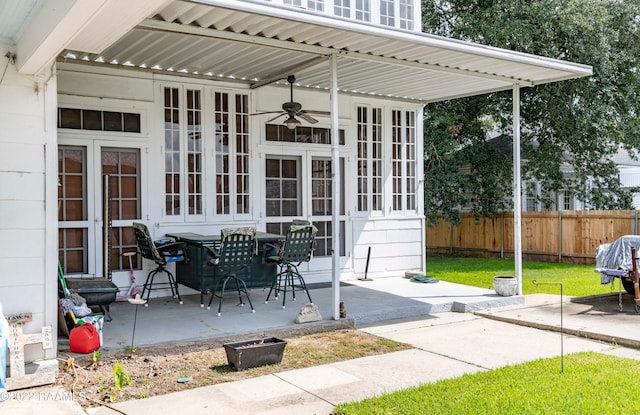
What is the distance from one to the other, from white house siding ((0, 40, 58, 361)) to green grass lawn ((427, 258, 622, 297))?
23.6ft

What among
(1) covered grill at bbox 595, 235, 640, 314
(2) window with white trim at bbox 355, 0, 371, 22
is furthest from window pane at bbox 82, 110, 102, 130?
(1) covered grill at bbox 595, 235, 640, 314

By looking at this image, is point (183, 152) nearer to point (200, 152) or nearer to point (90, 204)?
point (200, 152)

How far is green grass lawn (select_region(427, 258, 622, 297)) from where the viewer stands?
9.61m

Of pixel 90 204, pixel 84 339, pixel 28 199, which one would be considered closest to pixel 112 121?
pixel 90 204

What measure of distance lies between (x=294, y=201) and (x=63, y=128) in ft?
11.9

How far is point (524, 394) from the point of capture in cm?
429

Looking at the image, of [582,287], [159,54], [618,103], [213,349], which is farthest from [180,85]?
[618,103]

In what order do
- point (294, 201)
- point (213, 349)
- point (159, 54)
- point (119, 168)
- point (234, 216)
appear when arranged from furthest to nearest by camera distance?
point (294, 201) → point (234, 216) → point (119, 168) → point (159, 54) → point (213, 349)

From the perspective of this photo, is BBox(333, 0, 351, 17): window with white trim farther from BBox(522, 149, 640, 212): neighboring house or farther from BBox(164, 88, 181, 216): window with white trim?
BBox(522, 149, 640, 212): neighboring house

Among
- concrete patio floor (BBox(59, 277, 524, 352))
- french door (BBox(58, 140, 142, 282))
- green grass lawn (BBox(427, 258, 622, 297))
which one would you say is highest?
french door (BBox(58, 140, 142, 282))

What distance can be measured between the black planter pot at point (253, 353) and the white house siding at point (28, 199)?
1.51m

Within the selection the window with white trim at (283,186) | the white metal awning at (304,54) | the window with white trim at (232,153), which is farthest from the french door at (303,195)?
the white metal awning at (304,54)

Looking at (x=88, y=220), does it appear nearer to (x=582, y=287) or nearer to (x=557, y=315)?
(x=557, y=315)

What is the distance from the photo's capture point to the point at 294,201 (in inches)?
369
